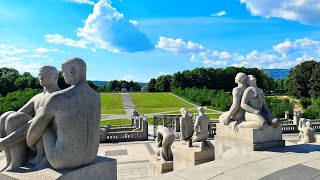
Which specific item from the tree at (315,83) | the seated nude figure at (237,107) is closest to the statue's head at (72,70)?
the seated nude figure at (237,107)

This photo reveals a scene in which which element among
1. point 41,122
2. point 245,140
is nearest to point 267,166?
point 245,140

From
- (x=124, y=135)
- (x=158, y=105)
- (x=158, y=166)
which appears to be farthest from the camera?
(x=158, y=105)

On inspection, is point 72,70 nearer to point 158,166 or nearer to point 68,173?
point 68,173

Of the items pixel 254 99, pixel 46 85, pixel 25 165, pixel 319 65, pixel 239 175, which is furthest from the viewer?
pixel 319 65

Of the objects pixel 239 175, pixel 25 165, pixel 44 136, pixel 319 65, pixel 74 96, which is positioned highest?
pixel 319 65

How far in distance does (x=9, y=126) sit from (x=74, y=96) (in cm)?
110

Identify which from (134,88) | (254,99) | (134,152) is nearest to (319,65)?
(134,152)

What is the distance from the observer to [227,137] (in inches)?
388

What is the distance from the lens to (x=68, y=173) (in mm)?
4207

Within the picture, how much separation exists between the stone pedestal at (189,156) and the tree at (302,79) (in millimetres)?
66016

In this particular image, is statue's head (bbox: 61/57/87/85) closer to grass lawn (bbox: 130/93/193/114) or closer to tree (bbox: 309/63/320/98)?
grass lawn (bbox: 130/93/193/114)

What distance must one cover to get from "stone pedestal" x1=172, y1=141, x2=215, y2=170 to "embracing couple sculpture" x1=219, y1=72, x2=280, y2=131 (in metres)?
1.15

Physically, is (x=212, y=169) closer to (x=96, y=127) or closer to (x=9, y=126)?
(x=96, y=127)

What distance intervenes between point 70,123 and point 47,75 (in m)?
1.08
